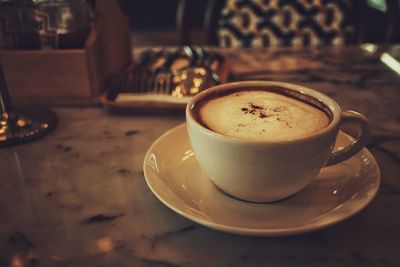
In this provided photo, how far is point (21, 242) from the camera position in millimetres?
449

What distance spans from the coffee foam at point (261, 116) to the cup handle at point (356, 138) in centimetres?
2

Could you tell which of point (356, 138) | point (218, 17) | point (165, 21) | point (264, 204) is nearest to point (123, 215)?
point (264, 204)

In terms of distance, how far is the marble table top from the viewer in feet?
1.39

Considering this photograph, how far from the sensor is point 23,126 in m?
0.70

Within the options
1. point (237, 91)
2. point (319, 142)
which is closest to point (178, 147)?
point (237, 91)

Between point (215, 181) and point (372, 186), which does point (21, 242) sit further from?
point (372, 186)

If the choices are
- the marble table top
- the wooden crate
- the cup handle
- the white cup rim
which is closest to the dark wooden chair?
the wooden crate

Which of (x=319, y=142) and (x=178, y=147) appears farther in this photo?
(x=178, y=147)

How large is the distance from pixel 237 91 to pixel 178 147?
121mm

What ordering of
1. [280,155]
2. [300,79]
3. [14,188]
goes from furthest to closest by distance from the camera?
1. [300,79]
2. [14,188]
3. [280,155]

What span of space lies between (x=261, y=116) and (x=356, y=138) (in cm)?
12

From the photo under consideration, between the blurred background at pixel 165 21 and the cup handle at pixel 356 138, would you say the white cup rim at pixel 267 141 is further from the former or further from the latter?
the blurred background at pixel 165 21

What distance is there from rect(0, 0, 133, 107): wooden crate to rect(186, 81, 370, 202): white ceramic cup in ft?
1.20

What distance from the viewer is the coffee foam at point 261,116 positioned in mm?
460
